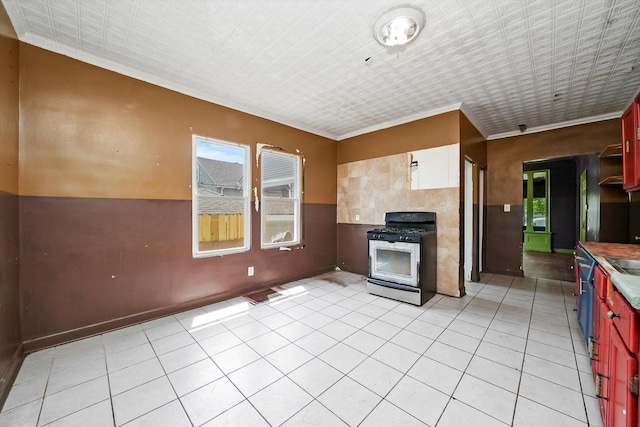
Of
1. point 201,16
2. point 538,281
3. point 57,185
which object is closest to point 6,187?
point 57,185

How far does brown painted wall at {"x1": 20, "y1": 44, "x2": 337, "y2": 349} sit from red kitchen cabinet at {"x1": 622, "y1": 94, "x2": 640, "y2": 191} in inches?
176

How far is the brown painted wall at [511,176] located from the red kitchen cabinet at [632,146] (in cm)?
168

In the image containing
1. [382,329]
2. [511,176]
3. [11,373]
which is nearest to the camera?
[11,373]

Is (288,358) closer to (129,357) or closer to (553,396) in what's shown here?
(129,357)

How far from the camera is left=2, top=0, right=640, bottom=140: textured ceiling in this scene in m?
1.85

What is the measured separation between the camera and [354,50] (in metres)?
2.34

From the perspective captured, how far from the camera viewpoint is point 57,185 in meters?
2.24

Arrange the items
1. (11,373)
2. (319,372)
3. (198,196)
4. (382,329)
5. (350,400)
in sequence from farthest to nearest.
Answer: (198,196), (382,329), (319,372), (11,373), (350,400)

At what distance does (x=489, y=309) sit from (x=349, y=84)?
3387 millimetres

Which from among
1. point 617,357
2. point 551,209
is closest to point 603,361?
point 617,357

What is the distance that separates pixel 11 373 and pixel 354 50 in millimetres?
3902

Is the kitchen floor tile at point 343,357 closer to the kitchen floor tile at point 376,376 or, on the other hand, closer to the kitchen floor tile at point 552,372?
the kitchen floor tile at point 376,376

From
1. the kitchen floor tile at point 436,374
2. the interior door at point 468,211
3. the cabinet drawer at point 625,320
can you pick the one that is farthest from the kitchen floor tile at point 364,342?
the interior door at point 468,211

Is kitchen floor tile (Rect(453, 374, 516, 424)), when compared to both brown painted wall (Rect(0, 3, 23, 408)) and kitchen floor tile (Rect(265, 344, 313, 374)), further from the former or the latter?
brown painted wall (Rect(0, 3, 23, 408))
